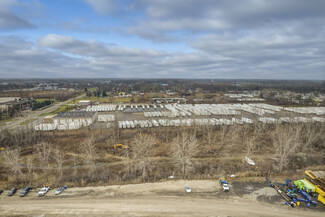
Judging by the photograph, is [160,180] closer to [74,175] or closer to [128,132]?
[74,175]

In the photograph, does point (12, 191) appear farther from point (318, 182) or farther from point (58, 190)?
point (318, 182)

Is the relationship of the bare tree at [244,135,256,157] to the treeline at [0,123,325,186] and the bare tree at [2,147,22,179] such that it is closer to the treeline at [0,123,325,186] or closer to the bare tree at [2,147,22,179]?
the treeline at [0,123,325,186]

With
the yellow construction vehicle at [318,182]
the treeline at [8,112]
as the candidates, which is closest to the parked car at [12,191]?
the yellow construction vehicle at [318,182]

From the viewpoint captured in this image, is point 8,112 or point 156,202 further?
point 8,112

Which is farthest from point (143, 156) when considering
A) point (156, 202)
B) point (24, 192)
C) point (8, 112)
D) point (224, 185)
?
point (8, 112)

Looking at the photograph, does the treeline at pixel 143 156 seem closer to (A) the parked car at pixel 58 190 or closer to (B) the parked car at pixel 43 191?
(A) the parked car at pixel 58 190

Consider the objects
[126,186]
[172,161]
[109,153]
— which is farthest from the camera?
[109,153]

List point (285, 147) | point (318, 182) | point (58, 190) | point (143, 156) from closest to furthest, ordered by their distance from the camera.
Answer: point (58, 190) → point (318, 182) → point (143, 156) → point (285, 147)

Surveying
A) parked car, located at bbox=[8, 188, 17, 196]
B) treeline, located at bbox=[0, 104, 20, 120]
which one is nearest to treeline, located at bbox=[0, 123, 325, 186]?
parked car, located at bbox=[8, 188, 17, 196]

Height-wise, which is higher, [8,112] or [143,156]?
[8,112]

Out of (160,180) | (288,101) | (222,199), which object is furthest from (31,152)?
(288,101)
